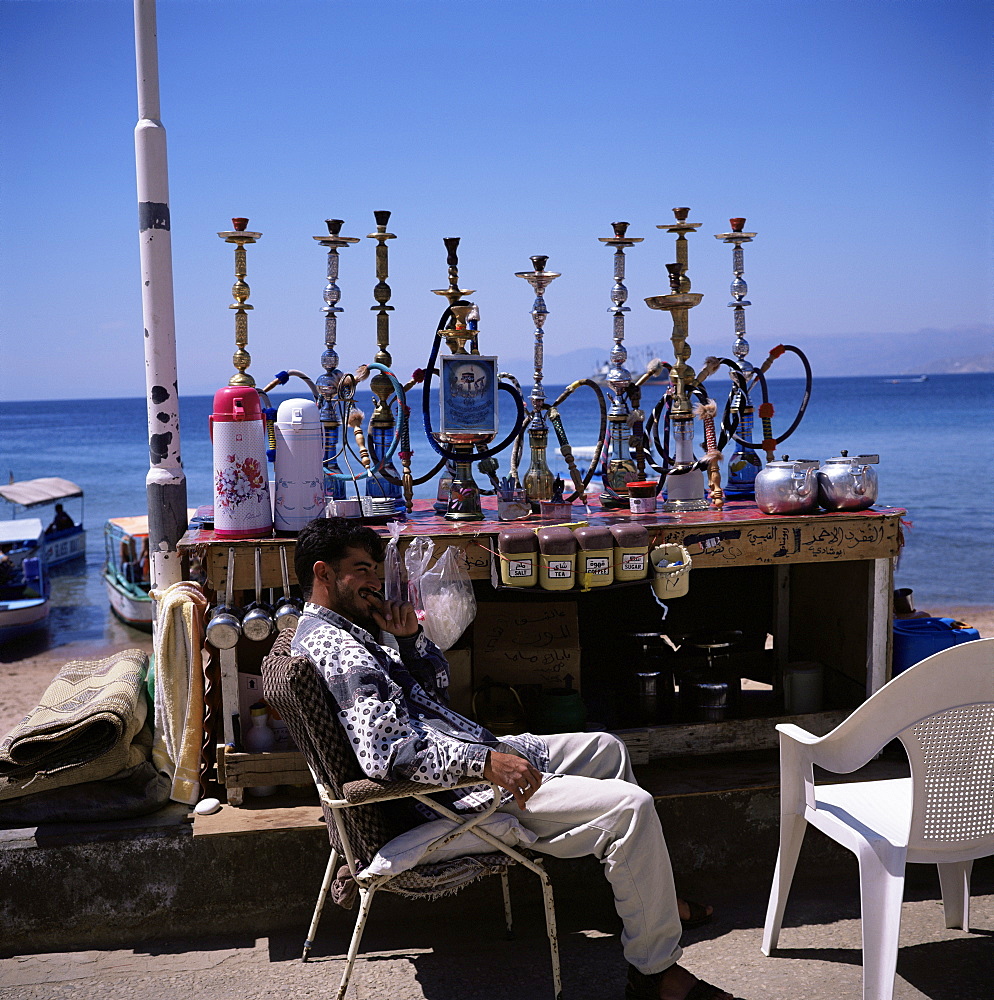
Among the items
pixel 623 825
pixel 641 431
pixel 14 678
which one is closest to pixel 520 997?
pixel 623 825

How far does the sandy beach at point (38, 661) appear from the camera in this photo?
10.4 m

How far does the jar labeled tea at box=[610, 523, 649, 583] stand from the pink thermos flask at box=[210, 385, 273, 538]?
1.29 m

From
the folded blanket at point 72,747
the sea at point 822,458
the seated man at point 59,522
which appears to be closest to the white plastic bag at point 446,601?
the folded blanket at point 72,747

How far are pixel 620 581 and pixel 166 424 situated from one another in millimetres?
1811

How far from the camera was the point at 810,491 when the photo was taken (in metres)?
3.97

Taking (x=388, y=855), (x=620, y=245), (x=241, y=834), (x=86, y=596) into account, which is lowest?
(x=86, y=596)

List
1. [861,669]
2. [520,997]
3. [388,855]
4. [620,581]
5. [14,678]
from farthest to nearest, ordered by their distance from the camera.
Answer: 1. [14,678]
2. [861,669]
3. [620,581]
4. [520,997]
5. [388,855]

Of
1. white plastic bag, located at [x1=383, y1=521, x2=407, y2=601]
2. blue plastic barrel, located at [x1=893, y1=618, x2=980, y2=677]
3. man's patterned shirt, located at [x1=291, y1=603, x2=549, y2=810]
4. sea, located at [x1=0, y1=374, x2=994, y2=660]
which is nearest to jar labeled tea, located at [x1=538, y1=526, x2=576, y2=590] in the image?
white plastic bag, located at [x1=383, y1=521, x2=407, y2=601]

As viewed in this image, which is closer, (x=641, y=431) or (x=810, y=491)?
(x=810, y=491)

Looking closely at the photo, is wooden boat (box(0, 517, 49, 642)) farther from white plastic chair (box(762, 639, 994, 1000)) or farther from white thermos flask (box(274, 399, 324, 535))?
white plastic chair (box(762, 639, 994, 1000))

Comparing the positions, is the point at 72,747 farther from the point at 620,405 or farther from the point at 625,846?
the point at 620,405

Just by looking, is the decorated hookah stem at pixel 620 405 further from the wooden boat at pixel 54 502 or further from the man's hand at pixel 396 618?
the wooden boat at pixel 54 502

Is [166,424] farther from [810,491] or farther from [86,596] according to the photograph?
[86,596]

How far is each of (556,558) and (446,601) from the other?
0.45 meters
